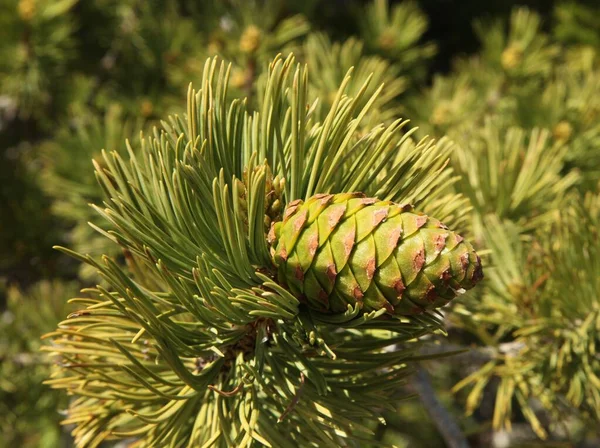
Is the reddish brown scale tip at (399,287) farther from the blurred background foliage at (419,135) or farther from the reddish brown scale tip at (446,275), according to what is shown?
the blurred background foliage at (419,135)

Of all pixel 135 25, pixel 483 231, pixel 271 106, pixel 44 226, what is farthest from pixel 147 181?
pixel 135 25

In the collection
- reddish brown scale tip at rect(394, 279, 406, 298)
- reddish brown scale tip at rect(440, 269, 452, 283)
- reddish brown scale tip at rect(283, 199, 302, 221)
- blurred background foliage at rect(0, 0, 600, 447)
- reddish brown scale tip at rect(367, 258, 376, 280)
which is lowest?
reddish brown scale tip at rect(394, 279, 406, 298)

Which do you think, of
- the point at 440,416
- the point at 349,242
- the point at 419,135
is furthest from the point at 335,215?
the point at 419,135

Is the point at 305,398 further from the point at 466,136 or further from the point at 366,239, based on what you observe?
the point at 466,136

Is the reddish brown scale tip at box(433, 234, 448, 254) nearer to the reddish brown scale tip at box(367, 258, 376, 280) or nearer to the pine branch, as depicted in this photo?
the reddish brown scale tip at box(367, 258, 376, 280)

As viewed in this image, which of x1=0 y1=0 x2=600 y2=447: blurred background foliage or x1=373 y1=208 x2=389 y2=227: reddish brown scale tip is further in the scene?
x1=0 y1=0 x2=600 y2=447: blurred background foliage

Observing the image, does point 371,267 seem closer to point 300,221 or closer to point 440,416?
point 300,221

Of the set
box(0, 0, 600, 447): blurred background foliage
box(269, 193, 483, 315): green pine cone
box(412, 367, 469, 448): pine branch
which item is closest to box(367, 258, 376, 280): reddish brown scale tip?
box(269, 193, 483, 315): green pine cone
